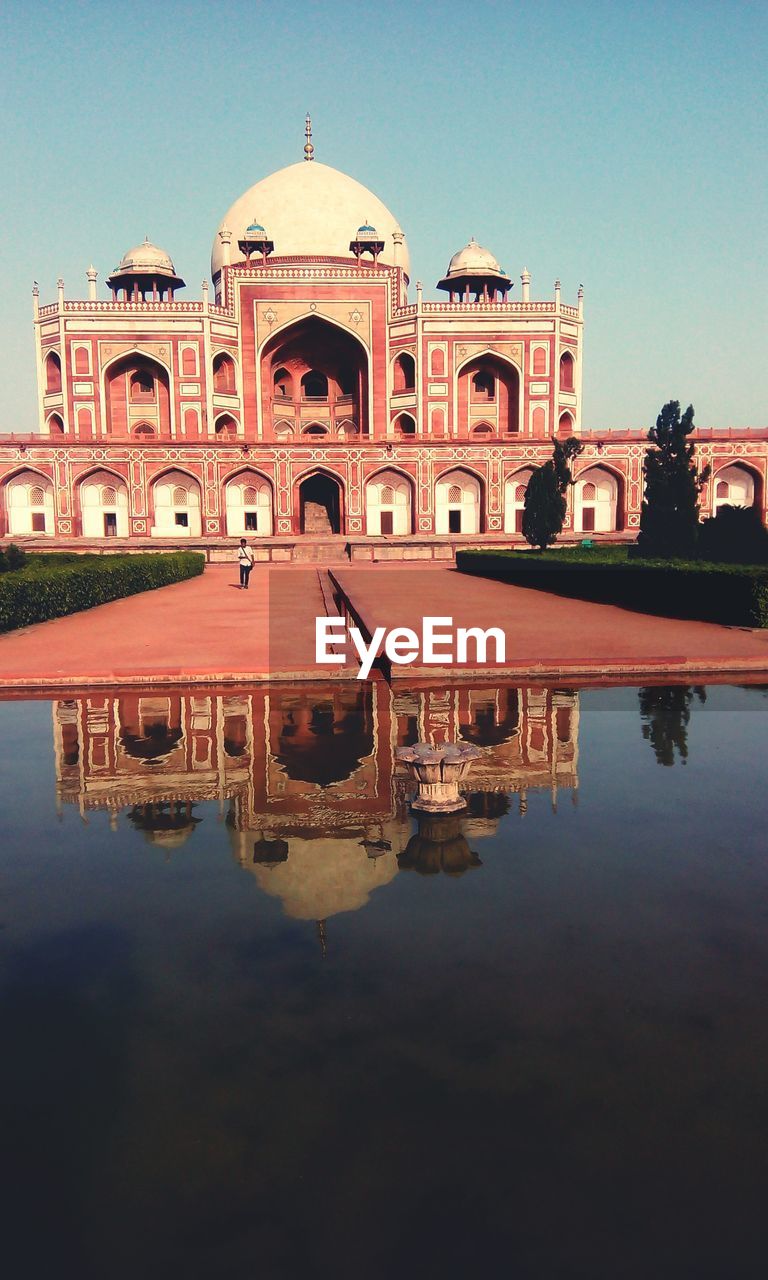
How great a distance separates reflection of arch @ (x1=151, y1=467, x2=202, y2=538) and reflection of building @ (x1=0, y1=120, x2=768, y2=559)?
70 mm

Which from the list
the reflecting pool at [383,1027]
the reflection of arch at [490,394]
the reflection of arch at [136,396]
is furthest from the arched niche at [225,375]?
the reflecting pool at [383,1027]

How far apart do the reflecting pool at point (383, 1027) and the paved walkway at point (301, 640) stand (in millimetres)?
2997

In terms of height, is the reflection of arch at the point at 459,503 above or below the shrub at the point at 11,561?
above

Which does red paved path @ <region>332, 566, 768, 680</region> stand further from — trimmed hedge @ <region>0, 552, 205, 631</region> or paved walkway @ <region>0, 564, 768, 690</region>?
trimmed hedge @ <region>0, 552, 205, 631</region>

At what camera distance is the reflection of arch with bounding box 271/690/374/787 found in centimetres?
548

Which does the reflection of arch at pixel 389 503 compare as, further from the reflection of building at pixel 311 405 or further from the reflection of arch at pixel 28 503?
the reflection of arch at pixel 28 503

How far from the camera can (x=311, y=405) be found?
4366 centimetres

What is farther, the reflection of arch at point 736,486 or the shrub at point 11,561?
the reflection of arch at point 736,486

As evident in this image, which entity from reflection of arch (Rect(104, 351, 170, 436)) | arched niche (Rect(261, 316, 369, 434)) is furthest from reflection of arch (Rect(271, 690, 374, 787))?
arched niche (Rect(261, 316, 369, 434))

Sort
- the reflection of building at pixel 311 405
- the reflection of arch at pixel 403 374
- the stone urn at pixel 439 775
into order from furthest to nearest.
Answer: the reflection of arch at pixel 403 374, the reflection of building at pixel 311 405, the stone urn at pixel 439 775

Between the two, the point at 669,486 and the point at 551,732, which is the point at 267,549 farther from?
the point at 551,732

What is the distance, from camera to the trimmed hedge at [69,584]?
11.9 m

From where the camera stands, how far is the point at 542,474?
85.5 ft

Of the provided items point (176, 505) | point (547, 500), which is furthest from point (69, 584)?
point (176, 505)
